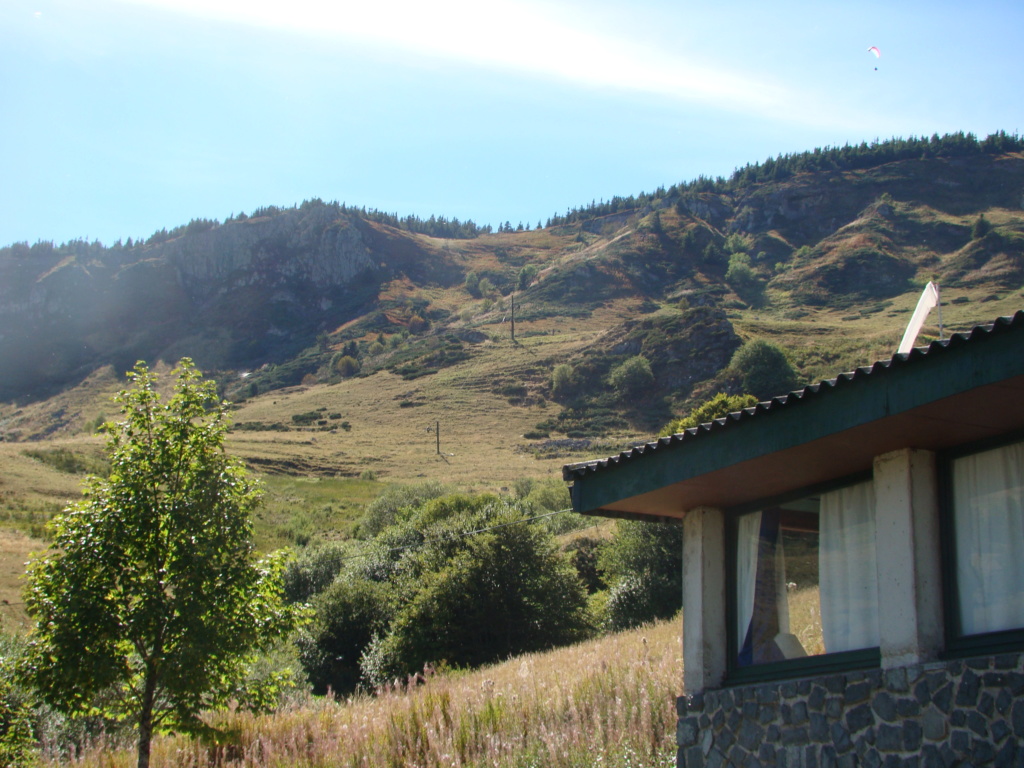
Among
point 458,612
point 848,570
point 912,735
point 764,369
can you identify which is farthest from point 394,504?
point 912,735

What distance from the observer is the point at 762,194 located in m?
189

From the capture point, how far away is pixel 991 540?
5.39 metres

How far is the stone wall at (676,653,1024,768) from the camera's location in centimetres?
489

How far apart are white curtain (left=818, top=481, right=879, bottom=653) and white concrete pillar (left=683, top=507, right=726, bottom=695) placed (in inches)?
37.2

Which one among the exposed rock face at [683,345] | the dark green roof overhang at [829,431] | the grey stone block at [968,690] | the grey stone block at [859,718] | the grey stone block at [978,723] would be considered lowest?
the grey stone block at [859,718]

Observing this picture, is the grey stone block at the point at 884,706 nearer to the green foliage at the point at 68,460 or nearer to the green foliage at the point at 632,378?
the green foliage at the point at 68,460

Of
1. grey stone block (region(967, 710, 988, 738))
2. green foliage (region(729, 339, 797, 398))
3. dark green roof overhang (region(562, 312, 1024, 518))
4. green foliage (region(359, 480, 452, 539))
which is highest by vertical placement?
green foliage (region(729, 339, 797, 398))

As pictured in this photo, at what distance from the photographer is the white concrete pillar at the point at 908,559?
549 centimetres

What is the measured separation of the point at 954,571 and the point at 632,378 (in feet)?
316

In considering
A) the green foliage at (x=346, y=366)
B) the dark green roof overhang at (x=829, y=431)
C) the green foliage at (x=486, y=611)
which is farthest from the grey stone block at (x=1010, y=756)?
the green foliage at (x=346, y=366)

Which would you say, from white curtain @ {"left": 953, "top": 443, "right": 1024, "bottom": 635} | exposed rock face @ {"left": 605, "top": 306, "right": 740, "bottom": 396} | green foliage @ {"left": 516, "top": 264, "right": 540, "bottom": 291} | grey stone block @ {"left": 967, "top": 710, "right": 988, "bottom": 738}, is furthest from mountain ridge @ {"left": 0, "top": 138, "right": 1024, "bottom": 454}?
grey stone block @ {"left": 967, "top": 710, "right": 988, "bottom": 738}

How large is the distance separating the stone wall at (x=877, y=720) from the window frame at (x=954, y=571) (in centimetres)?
21

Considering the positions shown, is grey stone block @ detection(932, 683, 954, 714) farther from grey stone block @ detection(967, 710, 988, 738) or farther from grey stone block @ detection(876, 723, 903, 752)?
grey stone block @ detection(876, 723, 903, 752)

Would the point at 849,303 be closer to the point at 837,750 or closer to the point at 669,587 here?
the point at 669,587
